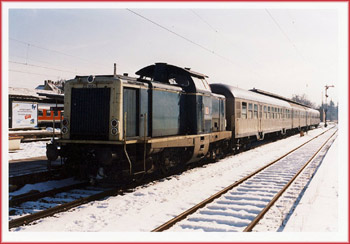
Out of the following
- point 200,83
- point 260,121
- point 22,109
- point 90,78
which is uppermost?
point 200,83

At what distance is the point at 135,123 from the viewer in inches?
318

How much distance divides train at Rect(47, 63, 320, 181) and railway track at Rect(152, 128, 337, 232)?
2.11 m

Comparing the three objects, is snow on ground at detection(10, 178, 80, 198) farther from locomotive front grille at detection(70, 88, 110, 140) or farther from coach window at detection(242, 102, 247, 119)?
coach window at detection(242, 102, 247, 119)

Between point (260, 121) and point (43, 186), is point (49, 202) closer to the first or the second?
point (43, 186)

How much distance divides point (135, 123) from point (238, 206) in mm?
3431

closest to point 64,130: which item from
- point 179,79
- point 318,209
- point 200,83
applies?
point 179,79

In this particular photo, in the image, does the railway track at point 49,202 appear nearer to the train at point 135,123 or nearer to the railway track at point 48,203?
the railway track at point 48,203

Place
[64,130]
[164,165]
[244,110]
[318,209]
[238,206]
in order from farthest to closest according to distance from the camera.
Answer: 1. [244,110]
2. [164,165]
3. [64,130]
4. [238,206]
5. [318,209]

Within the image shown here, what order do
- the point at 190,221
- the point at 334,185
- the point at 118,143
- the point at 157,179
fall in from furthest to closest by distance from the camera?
the point at 157,179 → the point at 334,185 → the point at 118,143 → the point at 190,221

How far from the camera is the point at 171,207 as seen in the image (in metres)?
6.35

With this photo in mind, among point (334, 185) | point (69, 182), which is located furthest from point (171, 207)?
point (334, 185)

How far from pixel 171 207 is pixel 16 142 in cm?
1183

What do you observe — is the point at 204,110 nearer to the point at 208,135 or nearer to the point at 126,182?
the point at 208,135

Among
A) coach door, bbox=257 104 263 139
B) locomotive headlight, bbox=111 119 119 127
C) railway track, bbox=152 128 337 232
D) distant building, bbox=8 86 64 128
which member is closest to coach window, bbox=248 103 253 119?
coach door, bbox=257 104 263 139
